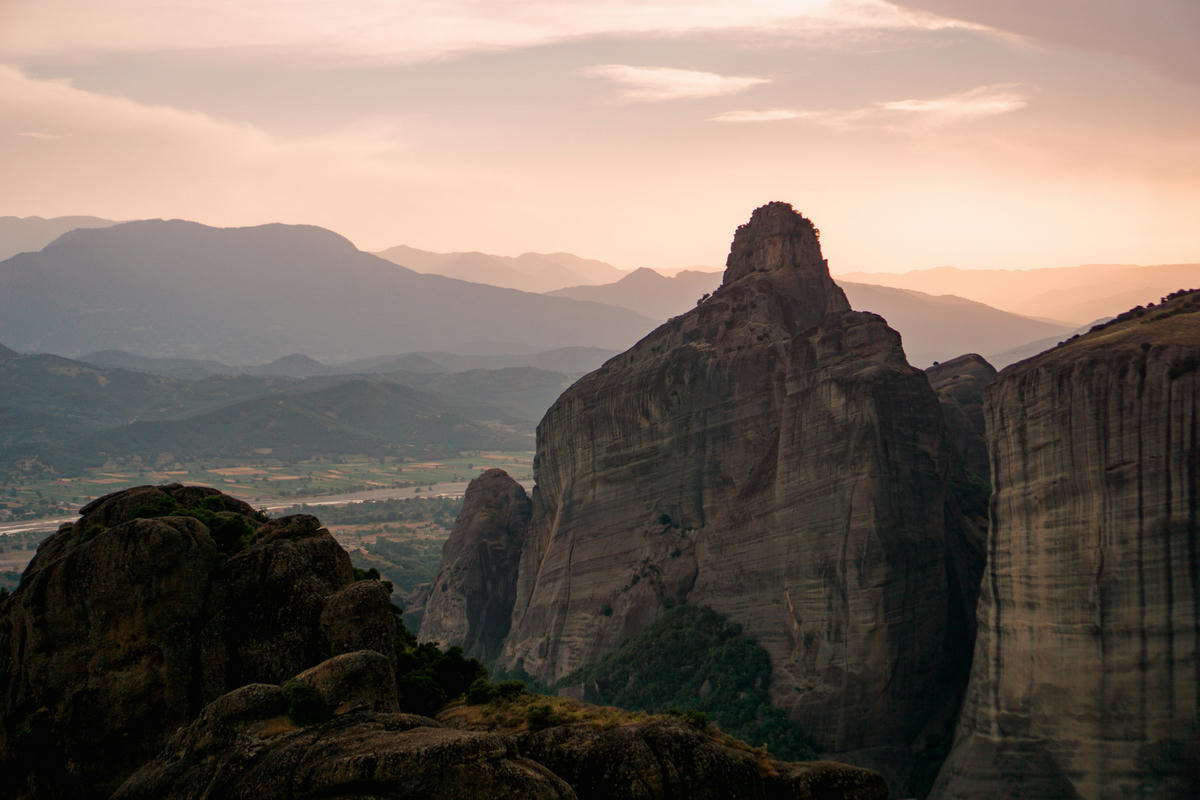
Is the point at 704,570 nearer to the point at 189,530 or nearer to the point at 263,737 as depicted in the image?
the point at 189,530

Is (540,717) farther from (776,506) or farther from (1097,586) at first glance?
(776,506)

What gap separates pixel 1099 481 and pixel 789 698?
23.1m

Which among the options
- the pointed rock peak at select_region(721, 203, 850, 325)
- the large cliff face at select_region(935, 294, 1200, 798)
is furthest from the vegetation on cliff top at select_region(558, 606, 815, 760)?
the pointed rock peak at select_region(721, 203, 850, 325)

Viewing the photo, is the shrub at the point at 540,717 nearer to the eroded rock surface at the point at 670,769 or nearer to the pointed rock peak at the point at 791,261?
the eroded rock surface at the point at 670,769

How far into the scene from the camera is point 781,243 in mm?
89000

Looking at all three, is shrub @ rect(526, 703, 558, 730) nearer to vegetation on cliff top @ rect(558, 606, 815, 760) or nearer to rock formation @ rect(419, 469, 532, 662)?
vegetation on cliff top @ rect(558, 606, 815, 760)

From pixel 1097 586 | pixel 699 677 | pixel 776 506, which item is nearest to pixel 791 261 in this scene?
pixel 776 506

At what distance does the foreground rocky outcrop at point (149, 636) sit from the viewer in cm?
3347

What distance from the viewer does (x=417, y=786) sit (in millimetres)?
22547

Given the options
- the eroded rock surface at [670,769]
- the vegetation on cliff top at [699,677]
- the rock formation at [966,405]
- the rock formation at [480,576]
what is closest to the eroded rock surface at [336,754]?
the eroded rock surface at [670,769]

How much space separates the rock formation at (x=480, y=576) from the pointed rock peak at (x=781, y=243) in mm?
32564

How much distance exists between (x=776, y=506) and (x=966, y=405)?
22.1 metres

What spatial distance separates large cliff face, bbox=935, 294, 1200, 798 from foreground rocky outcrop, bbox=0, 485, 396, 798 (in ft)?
115

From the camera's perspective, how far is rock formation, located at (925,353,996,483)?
3238 inches
